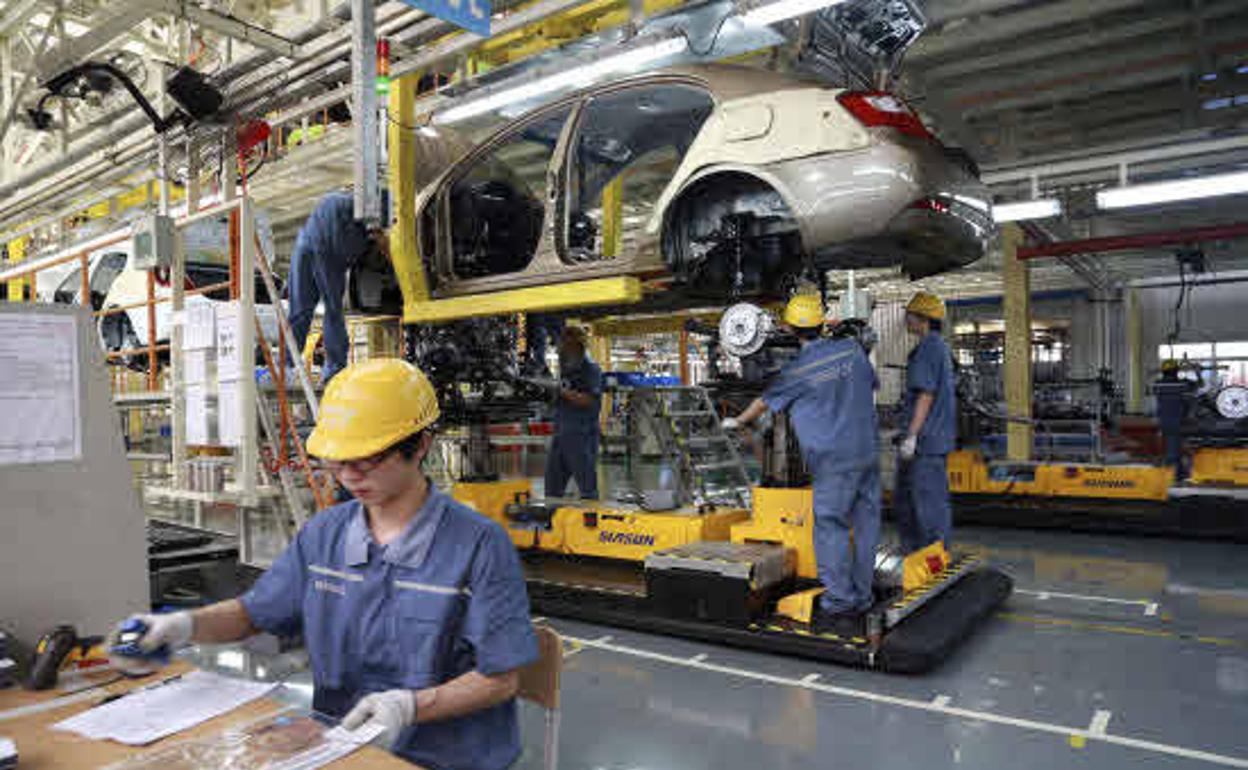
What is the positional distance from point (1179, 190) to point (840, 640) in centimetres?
584

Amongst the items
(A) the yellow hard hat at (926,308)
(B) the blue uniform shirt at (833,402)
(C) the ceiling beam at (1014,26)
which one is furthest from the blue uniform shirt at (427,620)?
(C) the ceiling beam at (1014,26)

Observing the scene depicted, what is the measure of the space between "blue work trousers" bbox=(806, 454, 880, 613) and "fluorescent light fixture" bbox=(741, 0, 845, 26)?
228 cm

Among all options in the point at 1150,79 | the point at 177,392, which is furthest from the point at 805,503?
the point at 1150,79

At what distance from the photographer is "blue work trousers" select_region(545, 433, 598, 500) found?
7047mm

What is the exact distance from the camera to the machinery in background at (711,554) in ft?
13.8

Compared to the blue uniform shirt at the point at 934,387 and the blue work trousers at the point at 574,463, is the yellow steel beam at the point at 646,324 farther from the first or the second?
A: the blue uniform shirt at the point at 934,387

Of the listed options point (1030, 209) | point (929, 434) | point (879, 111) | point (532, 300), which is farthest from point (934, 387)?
point (1030, 209)

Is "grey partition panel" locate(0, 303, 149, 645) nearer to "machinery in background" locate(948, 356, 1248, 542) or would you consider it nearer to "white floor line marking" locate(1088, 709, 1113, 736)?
"white floor line marking" locate(1088, 709, 1113, 736)

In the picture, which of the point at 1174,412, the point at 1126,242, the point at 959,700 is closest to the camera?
the point at 959,700

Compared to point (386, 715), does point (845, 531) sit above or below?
below

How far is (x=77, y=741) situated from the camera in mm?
1409

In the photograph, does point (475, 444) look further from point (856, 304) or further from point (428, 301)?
point (856, 304)

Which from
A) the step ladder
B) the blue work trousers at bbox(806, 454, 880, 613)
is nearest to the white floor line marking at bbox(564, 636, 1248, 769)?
the blue work trousers at bbox(806, 454, 880, 613)

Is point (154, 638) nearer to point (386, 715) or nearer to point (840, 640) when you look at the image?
point (386, 715)
